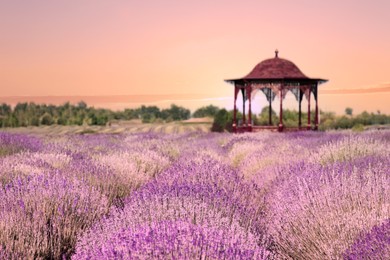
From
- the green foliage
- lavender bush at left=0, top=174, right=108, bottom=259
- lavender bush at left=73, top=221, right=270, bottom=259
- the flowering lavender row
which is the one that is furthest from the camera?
the green foliage

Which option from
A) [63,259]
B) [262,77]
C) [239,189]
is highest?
[262,77]

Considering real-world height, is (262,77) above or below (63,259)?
above

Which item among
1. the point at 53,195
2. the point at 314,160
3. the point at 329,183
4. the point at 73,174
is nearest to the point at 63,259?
the point at 53,195

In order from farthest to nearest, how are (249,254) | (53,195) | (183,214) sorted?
(53,195) < (183,214) < (249,254)

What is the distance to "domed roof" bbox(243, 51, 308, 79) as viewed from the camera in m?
21.3

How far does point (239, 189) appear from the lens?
17.5ft

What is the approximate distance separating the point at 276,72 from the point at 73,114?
69.5m

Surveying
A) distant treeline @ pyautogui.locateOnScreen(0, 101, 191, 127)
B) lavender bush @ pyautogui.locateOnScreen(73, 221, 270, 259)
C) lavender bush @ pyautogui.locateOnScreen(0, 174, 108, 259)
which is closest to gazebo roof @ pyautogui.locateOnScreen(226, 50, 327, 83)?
lavender bush @ pyautogui.locateOnScreen(0, 174, 108, 259)

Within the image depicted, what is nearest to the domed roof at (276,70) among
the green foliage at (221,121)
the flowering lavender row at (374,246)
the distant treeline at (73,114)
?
the green foliage at (221,121)

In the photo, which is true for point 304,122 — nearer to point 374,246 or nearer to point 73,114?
point 374,246

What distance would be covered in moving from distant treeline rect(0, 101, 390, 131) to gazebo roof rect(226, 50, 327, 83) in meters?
6.24

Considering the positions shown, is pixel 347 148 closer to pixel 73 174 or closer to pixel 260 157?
pixel 260 157

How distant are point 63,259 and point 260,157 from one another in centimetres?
538

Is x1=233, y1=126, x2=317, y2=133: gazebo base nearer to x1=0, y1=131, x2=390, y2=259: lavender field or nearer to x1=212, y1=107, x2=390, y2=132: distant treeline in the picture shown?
x1=212, y1=107, x2=390, y2=132: distant treeline
